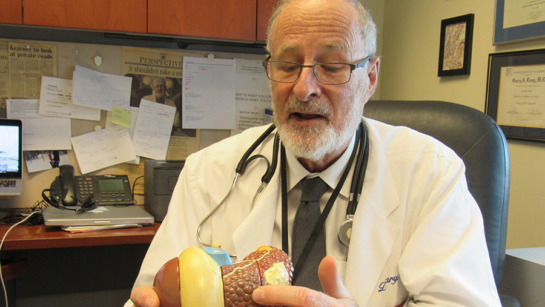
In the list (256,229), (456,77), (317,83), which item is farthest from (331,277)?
(456,77)

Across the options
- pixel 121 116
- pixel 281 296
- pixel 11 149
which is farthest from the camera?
pixel 121 116

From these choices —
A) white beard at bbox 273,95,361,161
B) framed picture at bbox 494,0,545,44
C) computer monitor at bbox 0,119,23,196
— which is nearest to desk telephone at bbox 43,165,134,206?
computer monitor at bbox 0,119,23,196

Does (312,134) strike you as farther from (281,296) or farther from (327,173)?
(281,296)

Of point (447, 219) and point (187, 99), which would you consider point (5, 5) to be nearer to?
point (187, 99)

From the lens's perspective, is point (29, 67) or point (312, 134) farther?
point (29, 67)

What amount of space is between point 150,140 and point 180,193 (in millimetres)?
833

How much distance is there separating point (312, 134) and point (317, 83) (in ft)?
0.37

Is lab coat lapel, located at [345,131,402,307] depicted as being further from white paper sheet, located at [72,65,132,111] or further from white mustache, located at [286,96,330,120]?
white paper sheet, located at [72,65,132,111]

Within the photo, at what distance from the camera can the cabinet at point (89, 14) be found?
1.51 meters

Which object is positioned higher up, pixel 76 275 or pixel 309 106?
pixel 309 106

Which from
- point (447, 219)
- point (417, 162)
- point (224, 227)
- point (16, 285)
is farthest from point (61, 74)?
point (447, 219)

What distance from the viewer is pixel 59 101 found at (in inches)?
68.8

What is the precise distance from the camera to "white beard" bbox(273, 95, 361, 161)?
96cm

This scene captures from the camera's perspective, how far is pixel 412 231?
0.96 meters
